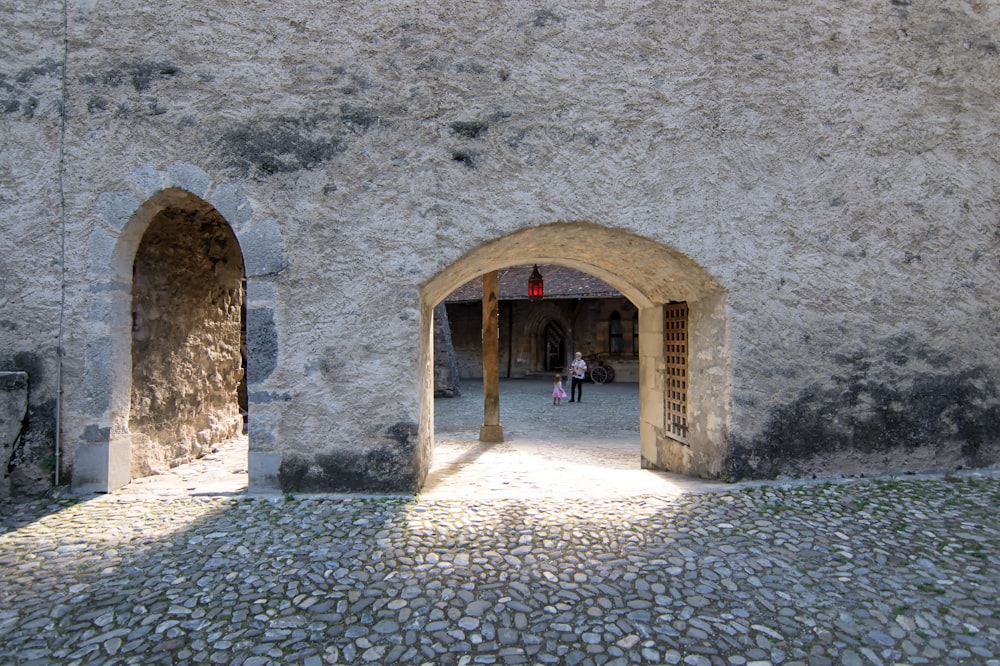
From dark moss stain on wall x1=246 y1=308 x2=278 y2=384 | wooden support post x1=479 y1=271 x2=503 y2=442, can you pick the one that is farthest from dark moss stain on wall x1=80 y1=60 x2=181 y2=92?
wooden support post x1=479 y1=271 x2=503 y2=442

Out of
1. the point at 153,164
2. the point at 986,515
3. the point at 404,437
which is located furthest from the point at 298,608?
the point at 986,515

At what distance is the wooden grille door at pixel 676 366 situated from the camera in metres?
4.68

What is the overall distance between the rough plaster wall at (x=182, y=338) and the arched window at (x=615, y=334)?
13.1 m

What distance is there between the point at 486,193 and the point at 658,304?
7.35ft

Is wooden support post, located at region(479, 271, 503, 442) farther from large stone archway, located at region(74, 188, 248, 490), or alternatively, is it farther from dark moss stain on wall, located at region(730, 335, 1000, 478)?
dark moss stain on wall, located at region(730, 335, 1000, 478)

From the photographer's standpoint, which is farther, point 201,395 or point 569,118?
point 201,395

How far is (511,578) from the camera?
2.46m

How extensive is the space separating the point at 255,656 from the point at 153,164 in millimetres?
3247

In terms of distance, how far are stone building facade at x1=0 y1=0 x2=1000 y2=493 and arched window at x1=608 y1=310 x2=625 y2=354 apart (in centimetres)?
1351

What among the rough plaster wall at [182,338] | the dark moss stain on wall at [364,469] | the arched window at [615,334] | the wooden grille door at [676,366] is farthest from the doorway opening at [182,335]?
the arched window at [615,334]

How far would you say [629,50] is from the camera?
3.86m

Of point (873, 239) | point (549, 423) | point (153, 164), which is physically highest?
point (153, 164)

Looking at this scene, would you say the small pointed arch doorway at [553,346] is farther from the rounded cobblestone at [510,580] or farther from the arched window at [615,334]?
the rounded cobblestone at [510,580]

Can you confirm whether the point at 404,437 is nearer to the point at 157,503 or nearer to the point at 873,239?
the point at 157,503
